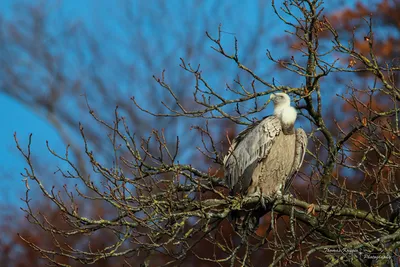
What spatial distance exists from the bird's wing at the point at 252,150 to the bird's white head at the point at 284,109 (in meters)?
0.08

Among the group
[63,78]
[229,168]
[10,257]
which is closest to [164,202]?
[229,168]

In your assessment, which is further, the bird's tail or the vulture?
the vulture

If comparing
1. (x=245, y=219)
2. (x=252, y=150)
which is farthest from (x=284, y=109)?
(x=245, y=219)

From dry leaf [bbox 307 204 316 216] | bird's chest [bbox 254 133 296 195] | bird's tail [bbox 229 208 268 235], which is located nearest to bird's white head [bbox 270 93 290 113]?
bird's chest [bbox 254 133 296 195]

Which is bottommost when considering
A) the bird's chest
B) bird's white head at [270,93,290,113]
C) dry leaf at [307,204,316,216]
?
dry leaf at [307,204,316,216]

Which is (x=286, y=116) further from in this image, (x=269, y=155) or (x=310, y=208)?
(x=310, y=208)

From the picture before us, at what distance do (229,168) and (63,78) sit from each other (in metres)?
19.3

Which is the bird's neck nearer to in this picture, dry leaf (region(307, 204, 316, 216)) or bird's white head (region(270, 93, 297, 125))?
bird's white head (region(270, 93, 297, 125))

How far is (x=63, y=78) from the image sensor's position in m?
27.1

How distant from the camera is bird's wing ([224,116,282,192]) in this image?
870 cm

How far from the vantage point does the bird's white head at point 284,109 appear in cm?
870

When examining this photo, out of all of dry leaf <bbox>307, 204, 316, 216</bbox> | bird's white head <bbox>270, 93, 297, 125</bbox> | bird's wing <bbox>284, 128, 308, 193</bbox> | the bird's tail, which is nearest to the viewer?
dry leaf <bbox>307, 204, 316, 216</bbox>

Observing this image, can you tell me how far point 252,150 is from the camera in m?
8.77

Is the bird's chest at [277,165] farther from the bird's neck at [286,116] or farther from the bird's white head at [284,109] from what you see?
the bird's white head at [284,109]
